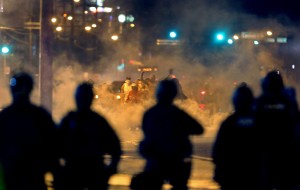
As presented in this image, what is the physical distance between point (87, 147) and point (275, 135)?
1853mm

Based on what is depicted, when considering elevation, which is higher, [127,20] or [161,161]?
[127,20]

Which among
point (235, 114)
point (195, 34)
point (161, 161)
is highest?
point (195, 34)

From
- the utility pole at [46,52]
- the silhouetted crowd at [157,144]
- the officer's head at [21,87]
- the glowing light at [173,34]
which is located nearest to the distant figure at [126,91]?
the glowing light at [173,34]

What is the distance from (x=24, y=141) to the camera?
17.2 feet

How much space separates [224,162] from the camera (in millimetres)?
6109

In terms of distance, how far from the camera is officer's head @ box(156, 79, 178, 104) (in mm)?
6363

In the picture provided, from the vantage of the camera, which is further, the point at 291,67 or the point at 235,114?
the point at 291,67

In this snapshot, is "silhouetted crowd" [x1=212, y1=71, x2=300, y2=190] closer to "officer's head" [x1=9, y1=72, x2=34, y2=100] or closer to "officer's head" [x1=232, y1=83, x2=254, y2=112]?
"officer's head" [x1=232, y1=83, x2=254, y2=112]

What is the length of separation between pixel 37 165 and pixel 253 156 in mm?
1997

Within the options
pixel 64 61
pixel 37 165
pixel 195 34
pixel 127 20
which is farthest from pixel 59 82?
pixel 127 20

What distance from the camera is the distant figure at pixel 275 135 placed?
20.8 feet

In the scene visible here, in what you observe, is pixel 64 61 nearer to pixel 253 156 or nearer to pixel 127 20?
pixel 127 20

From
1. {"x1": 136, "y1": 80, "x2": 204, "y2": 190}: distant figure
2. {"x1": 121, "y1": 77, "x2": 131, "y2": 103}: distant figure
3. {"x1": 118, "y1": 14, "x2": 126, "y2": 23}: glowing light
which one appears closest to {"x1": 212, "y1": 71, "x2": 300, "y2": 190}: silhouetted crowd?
{"x1": 136, "y1": 80, "x2": 204, "y2": 190}: distant figure

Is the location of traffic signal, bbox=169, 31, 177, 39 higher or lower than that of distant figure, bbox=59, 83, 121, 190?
higher
